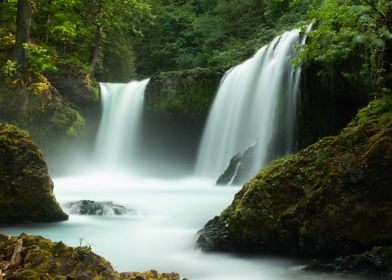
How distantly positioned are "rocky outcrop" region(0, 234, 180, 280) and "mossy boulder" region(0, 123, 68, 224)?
3.44m

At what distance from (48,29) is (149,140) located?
17.5ft

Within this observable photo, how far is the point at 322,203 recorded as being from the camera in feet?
17.0

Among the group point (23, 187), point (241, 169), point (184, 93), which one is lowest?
point (23, 187)

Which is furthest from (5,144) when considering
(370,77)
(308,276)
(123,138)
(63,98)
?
(123,138)

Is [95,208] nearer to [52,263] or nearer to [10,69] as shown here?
[52,263]

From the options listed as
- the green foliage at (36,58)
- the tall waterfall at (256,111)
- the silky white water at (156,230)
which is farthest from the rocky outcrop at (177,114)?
the green foliage at (36,58)

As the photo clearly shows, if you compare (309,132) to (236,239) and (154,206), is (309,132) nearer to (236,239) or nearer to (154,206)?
(154,206)

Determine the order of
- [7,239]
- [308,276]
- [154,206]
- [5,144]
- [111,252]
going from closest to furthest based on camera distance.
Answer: [7,239], [308,276], [111,252], [5,144], [154,206]

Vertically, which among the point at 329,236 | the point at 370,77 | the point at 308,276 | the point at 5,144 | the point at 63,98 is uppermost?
the point at 63,98

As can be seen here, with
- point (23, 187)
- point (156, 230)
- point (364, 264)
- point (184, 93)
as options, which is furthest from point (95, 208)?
point (184, 93)

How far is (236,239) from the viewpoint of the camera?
5645 mm

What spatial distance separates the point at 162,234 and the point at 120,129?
10615 millimetres

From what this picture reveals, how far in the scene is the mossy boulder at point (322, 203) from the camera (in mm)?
4957

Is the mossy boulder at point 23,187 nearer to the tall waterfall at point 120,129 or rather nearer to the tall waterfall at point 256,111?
the tall waterfall at point 256,111
